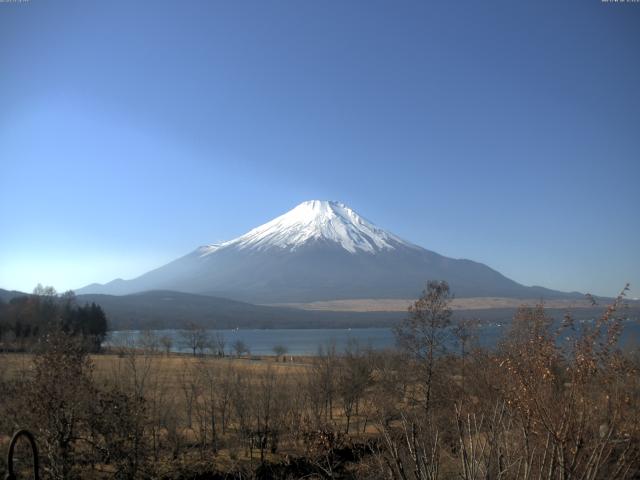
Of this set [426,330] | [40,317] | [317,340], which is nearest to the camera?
[426,330]

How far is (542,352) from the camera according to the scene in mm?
6414

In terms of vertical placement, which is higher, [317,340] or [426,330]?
[426,330]

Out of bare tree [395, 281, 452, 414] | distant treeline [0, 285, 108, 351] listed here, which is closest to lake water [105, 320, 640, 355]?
bare tree [395, 281, 452, 414]

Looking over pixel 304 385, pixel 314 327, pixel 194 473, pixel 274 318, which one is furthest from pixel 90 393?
pixel 274 318

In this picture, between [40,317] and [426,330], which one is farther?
[40,317]

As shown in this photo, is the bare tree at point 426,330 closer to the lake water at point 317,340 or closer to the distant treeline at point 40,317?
the lake water at point 317,340

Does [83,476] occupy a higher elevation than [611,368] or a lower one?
lower

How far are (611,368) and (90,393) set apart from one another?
41.4ft

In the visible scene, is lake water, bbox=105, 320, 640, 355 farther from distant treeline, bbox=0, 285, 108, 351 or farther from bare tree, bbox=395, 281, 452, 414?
distant treeline, bbox=0, 285, 108, 351

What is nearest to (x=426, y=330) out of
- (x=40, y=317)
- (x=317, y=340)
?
(x=40, y=317)

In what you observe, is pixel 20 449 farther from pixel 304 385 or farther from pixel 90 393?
pixel 304 385

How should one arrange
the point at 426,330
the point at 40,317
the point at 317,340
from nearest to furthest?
the point at 426,330 < the point at 40,317 < the point at 317,340

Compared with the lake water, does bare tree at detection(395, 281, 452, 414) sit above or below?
above

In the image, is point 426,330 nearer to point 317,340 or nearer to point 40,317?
point 40,317
